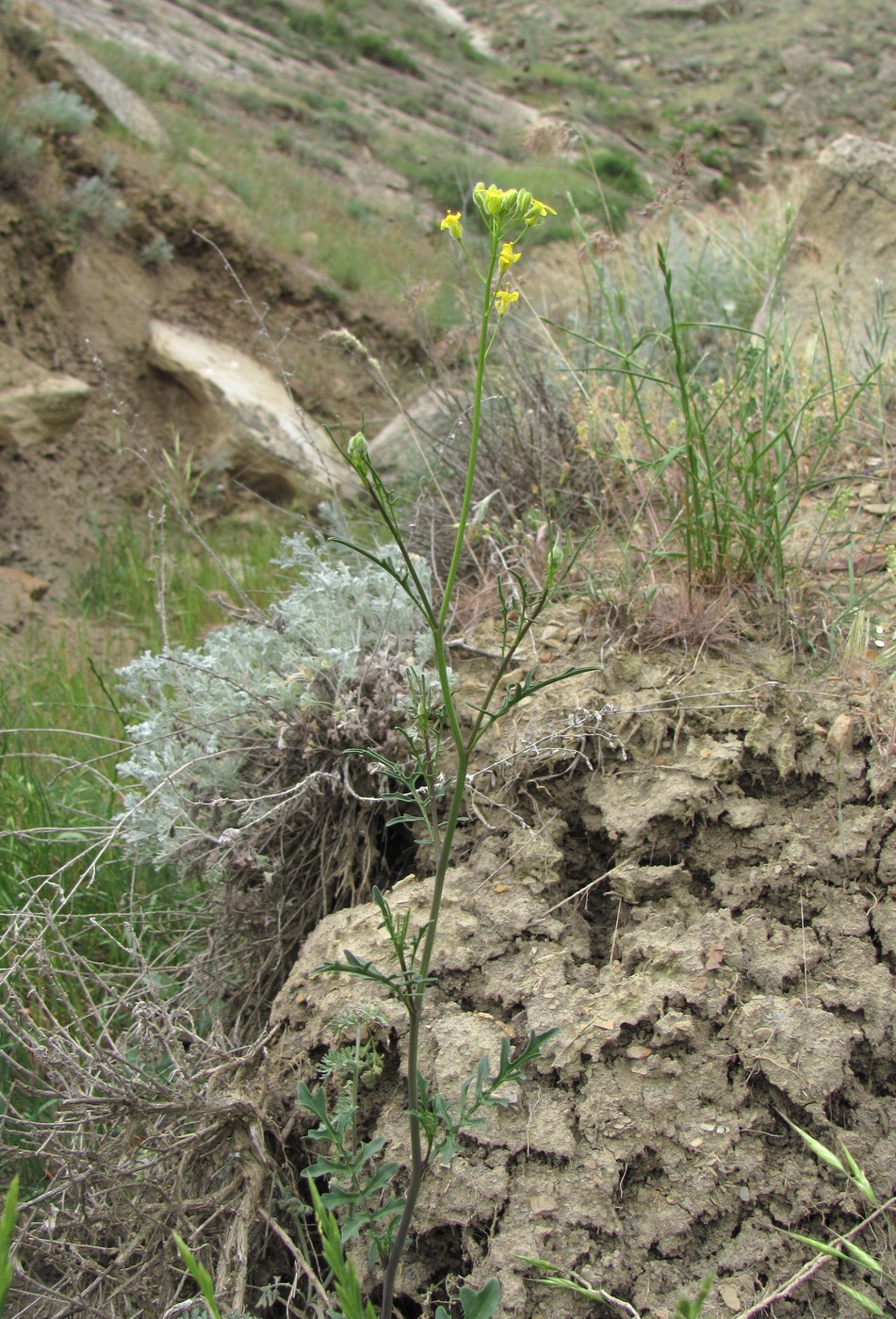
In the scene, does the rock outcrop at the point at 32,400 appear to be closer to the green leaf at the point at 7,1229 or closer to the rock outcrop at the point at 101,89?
the rock outcrop at the point at 101,89

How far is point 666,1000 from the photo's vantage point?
147cm

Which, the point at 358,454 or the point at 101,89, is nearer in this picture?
the point at 358,454

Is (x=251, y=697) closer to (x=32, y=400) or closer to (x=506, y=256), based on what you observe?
(x=506, y=256)

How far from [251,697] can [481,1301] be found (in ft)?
Result: 4.23

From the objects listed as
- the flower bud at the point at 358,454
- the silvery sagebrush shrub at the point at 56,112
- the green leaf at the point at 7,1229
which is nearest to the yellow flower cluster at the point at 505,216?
the flower bud at the point at 358,454

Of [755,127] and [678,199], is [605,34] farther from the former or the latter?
[678,199]

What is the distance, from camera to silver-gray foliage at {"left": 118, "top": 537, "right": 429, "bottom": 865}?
1952 millimetres

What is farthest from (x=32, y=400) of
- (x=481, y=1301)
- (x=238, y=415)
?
(x=481, y=1301)

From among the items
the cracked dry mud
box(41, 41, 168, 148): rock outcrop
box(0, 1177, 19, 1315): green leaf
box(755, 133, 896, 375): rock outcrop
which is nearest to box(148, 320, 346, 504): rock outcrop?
box(41, 41, 168, 148): rock outcrop

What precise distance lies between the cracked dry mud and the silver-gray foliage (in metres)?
0.41

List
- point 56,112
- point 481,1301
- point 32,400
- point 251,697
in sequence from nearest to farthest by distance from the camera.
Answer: point 481,1301 < point 251,697 < point 32,400 < point 56,112

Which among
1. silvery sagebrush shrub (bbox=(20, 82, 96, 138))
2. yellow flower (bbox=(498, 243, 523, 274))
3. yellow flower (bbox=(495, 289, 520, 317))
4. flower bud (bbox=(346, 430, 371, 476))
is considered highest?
yellow flower (bbox=(498, 243, 523, 274))

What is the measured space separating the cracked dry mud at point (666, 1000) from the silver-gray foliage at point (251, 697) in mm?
414

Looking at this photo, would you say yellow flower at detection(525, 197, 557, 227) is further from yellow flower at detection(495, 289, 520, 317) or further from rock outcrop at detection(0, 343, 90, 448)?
rock outcrop at detection(0, 343, 90, 448)
